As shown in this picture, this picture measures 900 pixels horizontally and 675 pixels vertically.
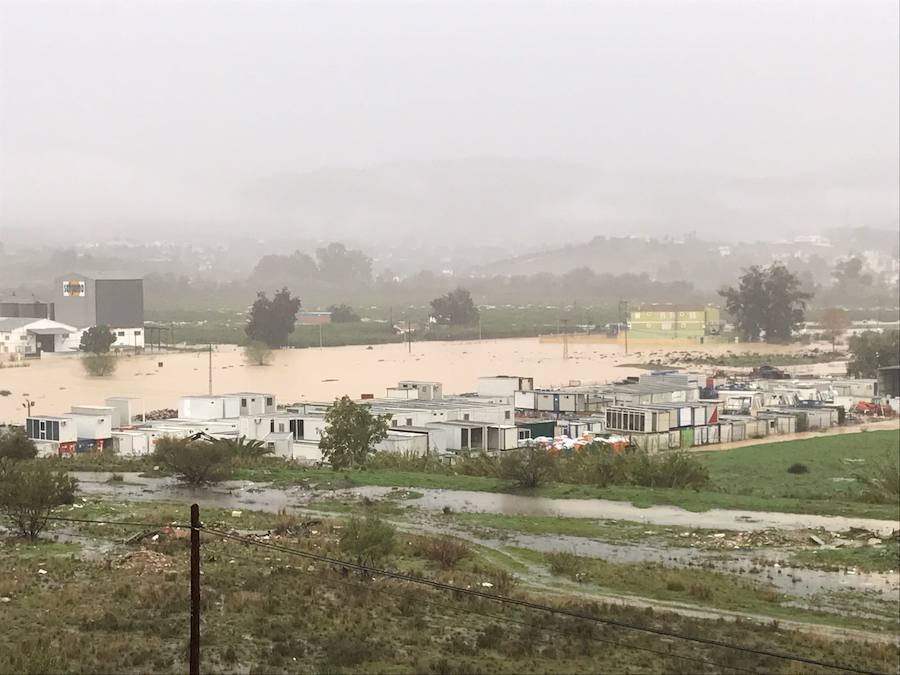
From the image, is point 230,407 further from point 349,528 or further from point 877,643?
point 877,643

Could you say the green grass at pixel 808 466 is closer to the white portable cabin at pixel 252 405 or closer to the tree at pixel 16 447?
the white portable cabin at pixel 252 405

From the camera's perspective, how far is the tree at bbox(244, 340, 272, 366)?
26.3 metres

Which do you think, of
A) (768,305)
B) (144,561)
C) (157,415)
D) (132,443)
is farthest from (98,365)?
(768,305)

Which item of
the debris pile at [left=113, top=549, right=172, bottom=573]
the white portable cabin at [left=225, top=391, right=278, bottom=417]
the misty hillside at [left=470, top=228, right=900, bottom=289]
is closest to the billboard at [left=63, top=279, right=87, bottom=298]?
the white portable cabin at [left=225, top=391, right=278, bottom=417]

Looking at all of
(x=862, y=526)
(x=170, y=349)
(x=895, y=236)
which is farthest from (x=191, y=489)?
(x=895, y=236)

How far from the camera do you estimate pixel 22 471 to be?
9023mm

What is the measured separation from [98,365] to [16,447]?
10.8 meters

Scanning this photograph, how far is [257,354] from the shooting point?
2691 centimetres

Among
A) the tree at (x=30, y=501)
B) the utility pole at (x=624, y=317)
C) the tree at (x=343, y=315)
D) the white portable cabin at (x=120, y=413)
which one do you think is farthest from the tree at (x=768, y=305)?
the tree at (x=30, y=501)

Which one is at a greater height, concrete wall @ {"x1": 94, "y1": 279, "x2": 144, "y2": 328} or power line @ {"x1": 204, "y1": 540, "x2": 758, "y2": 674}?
concrete wall @ {"x1": 94, "y1": 279, "x2": 144, "y2": 328}

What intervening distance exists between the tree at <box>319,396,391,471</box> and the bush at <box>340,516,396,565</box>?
4.70 meters

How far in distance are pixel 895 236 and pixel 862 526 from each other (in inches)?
3881

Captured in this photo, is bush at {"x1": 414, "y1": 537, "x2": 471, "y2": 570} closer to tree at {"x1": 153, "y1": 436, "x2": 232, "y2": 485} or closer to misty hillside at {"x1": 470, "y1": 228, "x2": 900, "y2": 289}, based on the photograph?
tree at {"x1": 153, "y1": 436, "x2": 232, "y2": 485}

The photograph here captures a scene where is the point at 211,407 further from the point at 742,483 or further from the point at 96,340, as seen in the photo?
the point at 96,340
